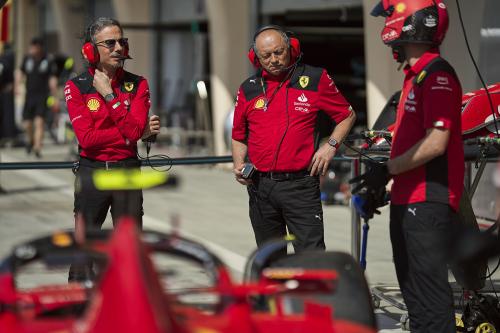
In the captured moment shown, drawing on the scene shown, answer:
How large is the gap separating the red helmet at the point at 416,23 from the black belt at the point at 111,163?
1.84 metres

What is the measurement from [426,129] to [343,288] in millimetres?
977

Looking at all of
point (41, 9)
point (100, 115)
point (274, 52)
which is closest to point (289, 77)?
point (274, 52)

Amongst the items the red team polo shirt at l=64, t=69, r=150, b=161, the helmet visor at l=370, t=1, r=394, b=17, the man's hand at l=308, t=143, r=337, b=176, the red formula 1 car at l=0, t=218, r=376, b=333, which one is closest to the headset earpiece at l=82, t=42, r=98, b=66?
the red team polo shirt at l=64, t=69, r=150, b=161

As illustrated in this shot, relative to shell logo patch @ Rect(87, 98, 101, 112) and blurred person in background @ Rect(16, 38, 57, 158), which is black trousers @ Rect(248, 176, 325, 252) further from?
blurred person in background @ Rect(16, 38, 57, 158)

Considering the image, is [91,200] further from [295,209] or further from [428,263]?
[428,263]

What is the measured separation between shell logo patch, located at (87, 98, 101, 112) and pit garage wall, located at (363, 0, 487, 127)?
595 centimetres

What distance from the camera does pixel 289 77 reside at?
21.5 ft

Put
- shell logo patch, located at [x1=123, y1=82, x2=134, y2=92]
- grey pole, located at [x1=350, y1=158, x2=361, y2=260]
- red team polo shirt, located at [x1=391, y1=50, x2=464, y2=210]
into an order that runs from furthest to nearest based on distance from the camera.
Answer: grey pole, located at [x1=350, y1=158, x2=361, y2=260] < shell logo patch, located at [x1=123, y1=82, x2=134, y2=92] < red team polo shirt, located at [x1=391, y1=50, x2=464, y2=210]

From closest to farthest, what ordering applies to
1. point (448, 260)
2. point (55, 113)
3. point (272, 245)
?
point (448, 260) → point (272, 245) → point (55, 113)

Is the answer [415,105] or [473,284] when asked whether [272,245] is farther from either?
[473,284]

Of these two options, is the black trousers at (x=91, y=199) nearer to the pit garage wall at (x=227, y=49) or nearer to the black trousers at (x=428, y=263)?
the black trousers at (x=428, y=263)

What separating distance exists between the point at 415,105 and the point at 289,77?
1359 millimetres

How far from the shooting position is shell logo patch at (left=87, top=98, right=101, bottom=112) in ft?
21.5

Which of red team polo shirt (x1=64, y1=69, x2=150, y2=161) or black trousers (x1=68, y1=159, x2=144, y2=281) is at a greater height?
red team polo shirt (x1=64, y1=69, x2=150, y2=161)
